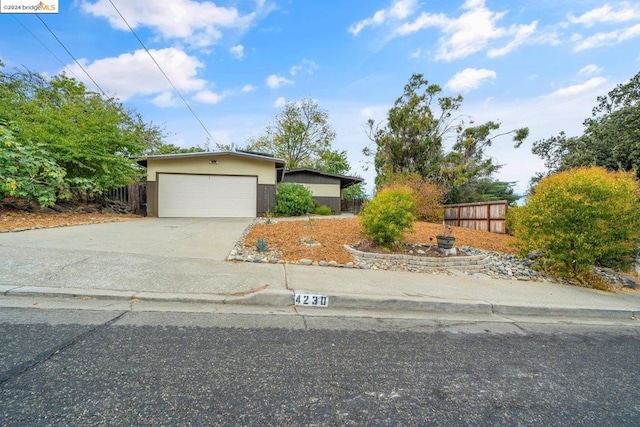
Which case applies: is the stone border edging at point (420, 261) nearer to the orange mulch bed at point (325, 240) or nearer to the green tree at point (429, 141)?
the orange mulch bed at point (325, 240)

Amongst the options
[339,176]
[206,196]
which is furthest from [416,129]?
[206,196]

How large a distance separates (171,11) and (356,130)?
49.3 ft

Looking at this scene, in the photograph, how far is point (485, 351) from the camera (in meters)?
2.79

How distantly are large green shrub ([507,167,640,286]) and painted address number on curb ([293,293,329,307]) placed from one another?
5.03m

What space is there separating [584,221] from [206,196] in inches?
522

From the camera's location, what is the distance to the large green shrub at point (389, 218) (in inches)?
247

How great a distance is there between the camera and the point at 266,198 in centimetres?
1406

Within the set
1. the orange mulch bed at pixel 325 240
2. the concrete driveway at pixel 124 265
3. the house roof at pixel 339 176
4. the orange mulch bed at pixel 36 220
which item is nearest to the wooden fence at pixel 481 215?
the orange mulch bed at pixel 325 240

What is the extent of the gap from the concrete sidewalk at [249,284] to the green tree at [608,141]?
1039 centimetres

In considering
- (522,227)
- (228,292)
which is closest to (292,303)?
(228,292)

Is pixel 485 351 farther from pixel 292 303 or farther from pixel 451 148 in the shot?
pixel 451 148

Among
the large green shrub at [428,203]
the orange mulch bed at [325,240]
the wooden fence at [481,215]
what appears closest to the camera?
the orange mulch bed at [325,240]

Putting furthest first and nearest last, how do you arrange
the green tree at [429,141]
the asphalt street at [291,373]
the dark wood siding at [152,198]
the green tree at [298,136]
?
the green tree at [298,136] → the green tree at [429,141] → the dark wood siding at [152,198] → the asphalt street at [291,373]

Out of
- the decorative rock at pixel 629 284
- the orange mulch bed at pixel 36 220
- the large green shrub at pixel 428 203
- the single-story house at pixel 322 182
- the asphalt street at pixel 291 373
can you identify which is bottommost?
the decorative rock at pixel 629 284
